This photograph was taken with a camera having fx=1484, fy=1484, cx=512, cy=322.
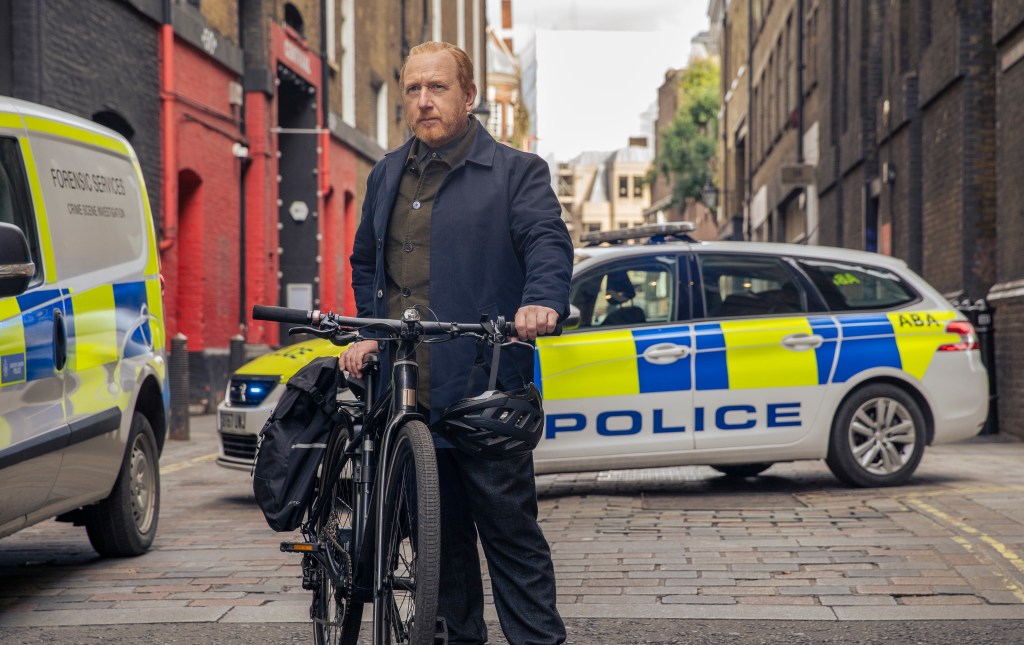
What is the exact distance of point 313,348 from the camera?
9641 millimetres

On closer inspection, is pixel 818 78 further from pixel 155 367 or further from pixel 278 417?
pixel 278 417

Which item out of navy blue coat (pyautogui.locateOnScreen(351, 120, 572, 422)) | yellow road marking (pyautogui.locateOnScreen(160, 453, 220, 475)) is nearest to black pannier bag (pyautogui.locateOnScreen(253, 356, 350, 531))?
Answer: navy blue coat (pyautogui.locateOnScreen(351, 120, 572, 422))

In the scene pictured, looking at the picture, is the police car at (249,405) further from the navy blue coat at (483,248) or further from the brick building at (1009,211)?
the brick building at (1009,211)

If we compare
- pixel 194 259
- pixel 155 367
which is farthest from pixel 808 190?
pixel 155 367

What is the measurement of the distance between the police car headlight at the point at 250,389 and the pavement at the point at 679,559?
65 centimetres

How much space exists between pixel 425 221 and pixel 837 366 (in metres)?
5.71

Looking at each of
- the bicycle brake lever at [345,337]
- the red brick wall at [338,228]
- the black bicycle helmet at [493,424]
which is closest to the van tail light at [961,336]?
the black bicycle helmet at [493,424]

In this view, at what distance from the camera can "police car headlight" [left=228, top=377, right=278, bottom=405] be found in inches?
358

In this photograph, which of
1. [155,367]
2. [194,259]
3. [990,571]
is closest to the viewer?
[990,571]

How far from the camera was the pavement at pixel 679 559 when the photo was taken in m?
5.68

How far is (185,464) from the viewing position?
1191cm

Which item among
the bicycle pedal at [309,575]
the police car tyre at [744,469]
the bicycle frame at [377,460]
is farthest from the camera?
the police car tyre at [744,469]

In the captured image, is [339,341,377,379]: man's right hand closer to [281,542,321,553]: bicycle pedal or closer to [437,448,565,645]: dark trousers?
[437,448,565,645]: dark trousers

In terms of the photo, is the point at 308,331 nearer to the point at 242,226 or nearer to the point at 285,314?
the point at 285,314
